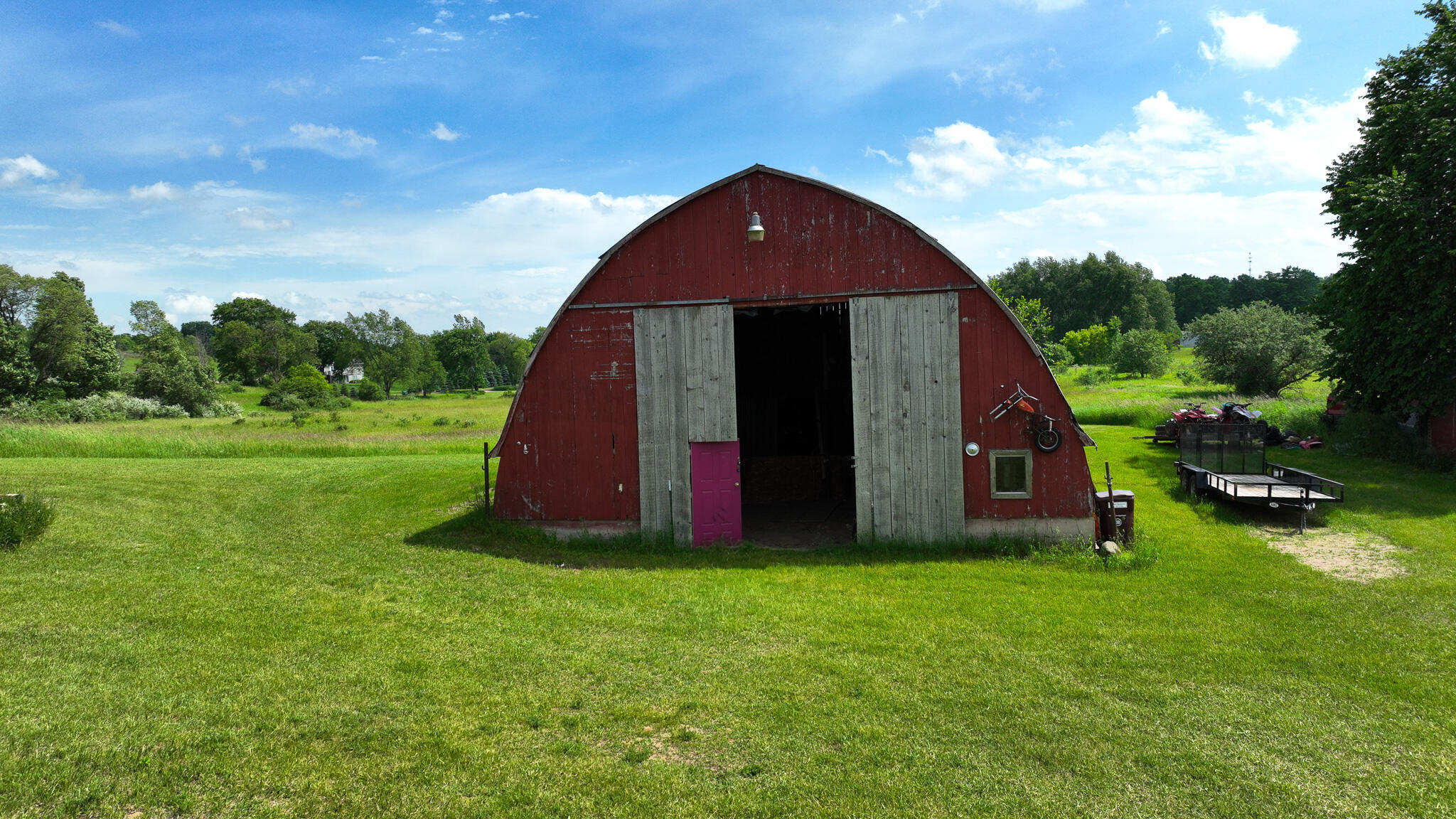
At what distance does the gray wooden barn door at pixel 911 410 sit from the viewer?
12.7m

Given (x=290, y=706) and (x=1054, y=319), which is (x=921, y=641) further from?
(x=1054, y=319)

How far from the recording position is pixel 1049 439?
12.4 meters

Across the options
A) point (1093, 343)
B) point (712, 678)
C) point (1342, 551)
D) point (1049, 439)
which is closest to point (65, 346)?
point (712, 678)

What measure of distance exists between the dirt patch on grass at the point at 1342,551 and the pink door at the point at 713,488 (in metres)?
9.37

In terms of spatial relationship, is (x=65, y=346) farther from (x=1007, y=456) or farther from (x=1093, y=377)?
(x=1093, y=377)

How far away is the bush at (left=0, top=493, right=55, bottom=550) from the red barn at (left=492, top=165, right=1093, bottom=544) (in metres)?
7.46

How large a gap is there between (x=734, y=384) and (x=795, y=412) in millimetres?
7577

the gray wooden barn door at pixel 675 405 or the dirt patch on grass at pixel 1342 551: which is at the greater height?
the gray wooden barn door at pixel 675 405

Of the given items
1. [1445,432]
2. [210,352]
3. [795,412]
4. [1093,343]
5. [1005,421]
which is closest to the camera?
[1005,421]

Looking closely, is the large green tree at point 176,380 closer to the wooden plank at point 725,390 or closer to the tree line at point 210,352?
the tree line at point 210,352

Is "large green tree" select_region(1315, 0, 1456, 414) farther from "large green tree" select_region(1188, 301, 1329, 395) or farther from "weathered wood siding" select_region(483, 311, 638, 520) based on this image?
"weathered wood siding" select_region(483, 311, 638, 520)

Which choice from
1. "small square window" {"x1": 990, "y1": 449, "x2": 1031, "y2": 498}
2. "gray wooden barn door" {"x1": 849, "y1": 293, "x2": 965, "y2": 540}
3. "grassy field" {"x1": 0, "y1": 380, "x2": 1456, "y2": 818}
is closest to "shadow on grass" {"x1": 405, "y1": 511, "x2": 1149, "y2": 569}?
"grassy field" {"x1": 0, "y1": 380, "x2": 1456, "y2": 818}

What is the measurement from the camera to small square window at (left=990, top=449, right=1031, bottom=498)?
12641mm

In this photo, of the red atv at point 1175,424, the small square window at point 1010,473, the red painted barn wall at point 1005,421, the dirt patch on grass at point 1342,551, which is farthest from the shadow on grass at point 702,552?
the red atv at point 1175,424
